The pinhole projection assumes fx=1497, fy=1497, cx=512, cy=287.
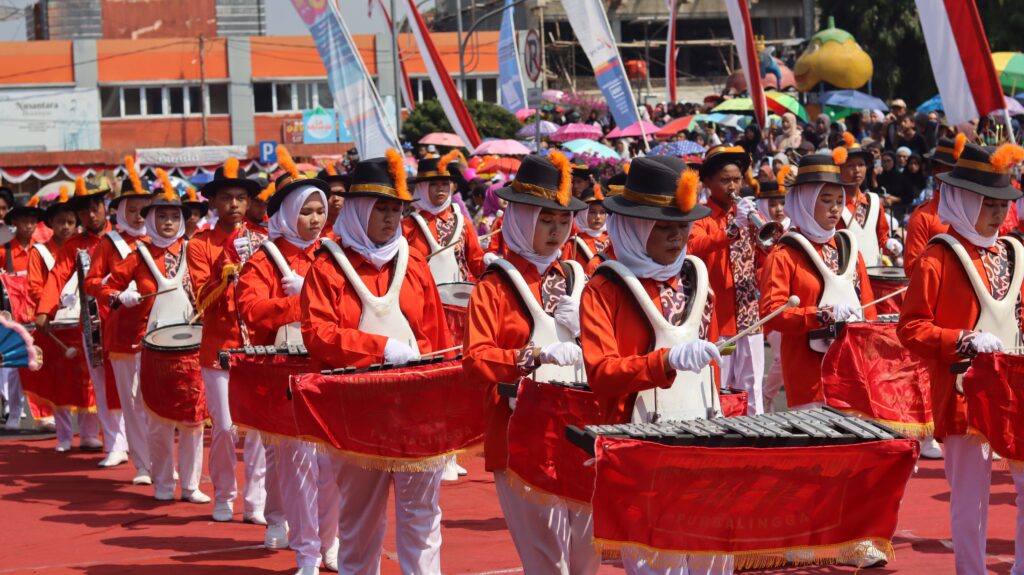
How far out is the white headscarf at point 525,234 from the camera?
6488 mm

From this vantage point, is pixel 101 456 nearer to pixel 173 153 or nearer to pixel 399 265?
pixel 399 265

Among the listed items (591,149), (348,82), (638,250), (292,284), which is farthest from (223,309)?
(591,149)

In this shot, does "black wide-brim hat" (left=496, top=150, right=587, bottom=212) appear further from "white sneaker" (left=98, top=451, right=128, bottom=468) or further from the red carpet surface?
"white sneaker" (left=98, top=451, right=128, bottom=468)

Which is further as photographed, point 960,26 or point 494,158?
point 494,158

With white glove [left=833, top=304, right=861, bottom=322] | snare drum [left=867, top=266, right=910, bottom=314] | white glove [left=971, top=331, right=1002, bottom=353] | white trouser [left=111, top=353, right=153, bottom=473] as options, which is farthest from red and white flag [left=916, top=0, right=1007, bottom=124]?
white trouser [left=111, top=353, right=153, bottom=473]

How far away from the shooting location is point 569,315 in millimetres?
6320

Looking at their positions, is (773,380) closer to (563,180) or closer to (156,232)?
(156,232)

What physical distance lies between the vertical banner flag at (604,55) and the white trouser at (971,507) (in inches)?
460

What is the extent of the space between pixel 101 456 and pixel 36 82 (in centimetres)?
5168

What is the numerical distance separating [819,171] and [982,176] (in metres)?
1.98

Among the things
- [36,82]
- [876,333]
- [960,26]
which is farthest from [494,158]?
[36,82]

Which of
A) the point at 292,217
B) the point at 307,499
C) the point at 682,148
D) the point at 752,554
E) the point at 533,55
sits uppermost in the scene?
the point at 533,55

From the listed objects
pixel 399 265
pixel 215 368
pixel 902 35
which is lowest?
pixel 215 368

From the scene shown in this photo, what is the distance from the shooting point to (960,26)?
37.0 feet
